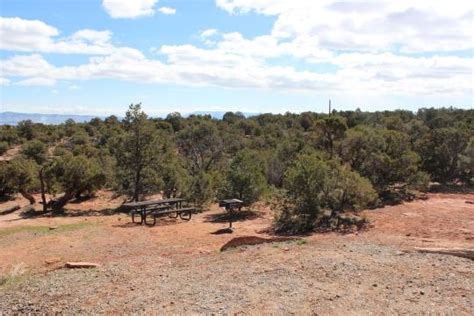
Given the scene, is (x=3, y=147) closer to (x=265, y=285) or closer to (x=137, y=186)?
(x=137, y=186)

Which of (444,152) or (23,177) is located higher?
(444,152)

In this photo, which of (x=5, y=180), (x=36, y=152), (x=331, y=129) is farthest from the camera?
(x=36, y=152)

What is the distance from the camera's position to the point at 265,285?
1030 centimetres

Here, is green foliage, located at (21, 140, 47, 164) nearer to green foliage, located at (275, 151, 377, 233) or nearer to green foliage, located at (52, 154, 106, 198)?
green foliage, located at (52, 154, 106, 198)

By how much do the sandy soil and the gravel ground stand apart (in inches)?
0.9

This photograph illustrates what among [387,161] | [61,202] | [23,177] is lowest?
[61,202]

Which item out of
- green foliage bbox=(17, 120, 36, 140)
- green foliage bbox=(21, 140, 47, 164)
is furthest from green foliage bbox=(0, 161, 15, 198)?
green foliage bbox=(17, 120, 36, 140)

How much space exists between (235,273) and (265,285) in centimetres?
111

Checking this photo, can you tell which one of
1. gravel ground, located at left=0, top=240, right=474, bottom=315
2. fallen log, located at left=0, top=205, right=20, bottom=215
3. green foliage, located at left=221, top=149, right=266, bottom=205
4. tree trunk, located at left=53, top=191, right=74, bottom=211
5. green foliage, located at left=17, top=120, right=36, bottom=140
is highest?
green foliage, located at left=17, top=120, right=36, bottom=140

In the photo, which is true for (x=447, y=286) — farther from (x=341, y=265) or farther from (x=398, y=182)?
(x=398, y=182)

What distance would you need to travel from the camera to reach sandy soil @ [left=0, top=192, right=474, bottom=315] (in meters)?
9.38

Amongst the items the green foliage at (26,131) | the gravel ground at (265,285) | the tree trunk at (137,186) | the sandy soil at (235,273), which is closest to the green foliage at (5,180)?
the tree trunk at (137,186)

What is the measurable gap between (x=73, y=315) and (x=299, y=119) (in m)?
67.5

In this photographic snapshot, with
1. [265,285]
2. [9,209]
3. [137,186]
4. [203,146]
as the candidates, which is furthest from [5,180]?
[265,285]
